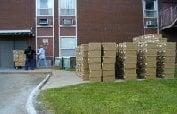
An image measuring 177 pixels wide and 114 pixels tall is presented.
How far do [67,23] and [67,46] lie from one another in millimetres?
1910

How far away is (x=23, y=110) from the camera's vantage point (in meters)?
16.1

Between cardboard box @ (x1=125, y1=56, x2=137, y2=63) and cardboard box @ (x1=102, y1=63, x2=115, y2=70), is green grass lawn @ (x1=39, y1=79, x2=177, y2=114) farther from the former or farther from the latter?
cardboard box @ (x1=125, y1=56, x2=137, y2=63)

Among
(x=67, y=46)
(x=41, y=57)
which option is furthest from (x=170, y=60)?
(x=67, y=46)

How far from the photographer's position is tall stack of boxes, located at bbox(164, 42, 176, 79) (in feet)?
85.9

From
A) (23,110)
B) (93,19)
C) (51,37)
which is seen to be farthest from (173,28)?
(23,110)

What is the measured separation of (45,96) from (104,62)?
6.75 metres

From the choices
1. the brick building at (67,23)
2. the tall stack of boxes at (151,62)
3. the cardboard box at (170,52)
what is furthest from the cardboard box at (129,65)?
the brick building at (67,23)

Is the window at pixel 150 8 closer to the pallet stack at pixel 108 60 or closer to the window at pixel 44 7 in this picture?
the window at pixel 44 7

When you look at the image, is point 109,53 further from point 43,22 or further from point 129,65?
point 43,22

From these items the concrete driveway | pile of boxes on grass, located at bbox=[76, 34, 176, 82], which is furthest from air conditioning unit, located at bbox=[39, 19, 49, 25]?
pile of boxes on grass, located at bbox=[76, 34, 176, 82]

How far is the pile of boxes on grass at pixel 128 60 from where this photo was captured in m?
25.2

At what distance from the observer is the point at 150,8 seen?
44.9 metres

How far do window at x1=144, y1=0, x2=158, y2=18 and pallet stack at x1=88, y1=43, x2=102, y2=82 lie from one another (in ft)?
66.7

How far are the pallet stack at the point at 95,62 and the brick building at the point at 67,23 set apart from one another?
18648 millimetres
